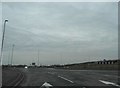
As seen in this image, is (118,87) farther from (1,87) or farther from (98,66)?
(98,66)

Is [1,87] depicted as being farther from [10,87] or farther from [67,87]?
[67,87]

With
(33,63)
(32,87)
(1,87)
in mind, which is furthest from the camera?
(33,63)

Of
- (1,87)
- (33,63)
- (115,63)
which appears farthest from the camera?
(33,63)

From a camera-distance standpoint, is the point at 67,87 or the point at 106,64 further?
the point at 106,64

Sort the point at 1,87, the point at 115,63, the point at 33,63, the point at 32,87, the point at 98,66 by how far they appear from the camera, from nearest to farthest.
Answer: the point at 1,87 → the point at 32,87 → the point at 115,63 → the point at 98,66 → the point at 33,63

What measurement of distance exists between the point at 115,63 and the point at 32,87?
37.9 metres

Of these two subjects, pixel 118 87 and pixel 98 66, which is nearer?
pixel 118 87

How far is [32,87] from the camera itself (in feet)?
56.2

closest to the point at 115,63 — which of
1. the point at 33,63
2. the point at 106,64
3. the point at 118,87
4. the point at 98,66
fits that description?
the point at 106,64

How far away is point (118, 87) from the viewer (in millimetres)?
16516

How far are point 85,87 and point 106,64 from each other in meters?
40.0

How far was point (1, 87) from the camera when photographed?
16.0 m

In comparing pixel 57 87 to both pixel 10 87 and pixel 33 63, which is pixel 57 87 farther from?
pixel 33 63

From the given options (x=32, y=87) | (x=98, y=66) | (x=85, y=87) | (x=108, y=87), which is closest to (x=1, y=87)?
(x=32, y=87)
